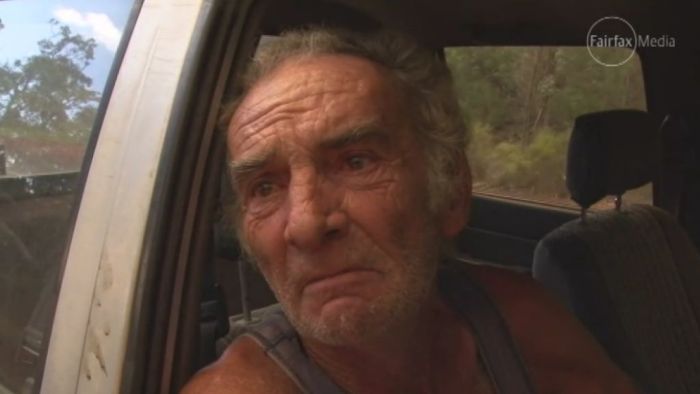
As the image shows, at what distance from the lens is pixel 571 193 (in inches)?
99.2

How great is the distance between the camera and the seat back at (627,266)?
229 centimetres

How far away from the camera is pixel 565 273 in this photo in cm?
233

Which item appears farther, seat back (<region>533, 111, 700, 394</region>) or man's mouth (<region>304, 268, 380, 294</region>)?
seat back (<region>533, 111, 700, 394</region>)

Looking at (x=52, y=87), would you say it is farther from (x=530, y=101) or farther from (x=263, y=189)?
(x=530, y=101)

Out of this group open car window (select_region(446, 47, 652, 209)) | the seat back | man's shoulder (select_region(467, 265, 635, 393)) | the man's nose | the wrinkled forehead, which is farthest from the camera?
open car window (select_region(446, 47, 652, 209))

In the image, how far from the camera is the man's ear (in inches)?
63.2

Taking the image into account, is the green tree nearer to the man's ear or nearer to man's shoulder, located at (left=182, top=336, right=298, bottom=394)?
man's shoulder, located at (left=182, top=336, right=298, bottom=394)

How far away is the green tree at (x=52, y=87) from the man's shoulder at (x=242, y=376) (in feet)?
1.72

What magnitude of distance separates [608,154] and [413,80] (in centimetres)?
107

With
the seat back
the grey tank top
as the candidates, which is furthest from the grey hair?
the seat back

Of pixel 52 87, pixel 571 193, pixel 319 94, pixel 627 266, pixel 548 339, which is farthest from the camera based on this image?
pixel 571 193

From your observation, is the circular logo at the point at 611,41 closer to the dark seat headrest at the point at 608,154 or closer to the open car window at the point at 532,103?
the open car window at the point at 532,103

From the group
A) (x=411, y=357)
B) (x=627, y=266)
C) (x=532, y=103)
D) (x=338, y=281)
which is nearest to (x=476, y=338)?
(x=411, y=357)

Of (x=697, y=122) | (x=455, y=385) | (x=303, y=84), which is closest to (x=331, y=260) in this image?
(x=303, y=84)
